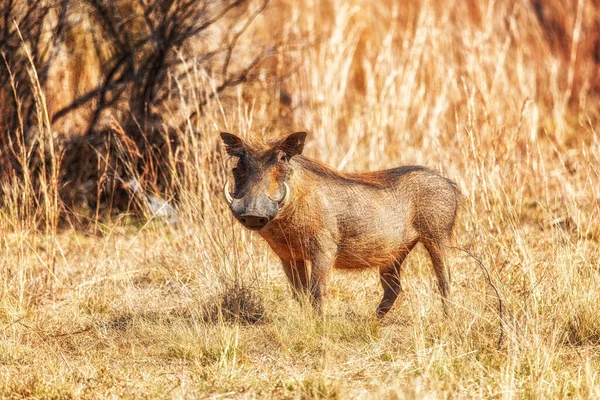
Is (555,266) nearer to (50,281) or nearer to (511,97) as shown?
(50,281)

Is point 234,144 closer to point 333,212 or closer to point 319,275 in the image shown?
point 333,212

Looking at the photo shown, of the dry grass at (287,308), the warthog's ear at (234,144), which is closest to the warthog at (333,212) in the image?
the warthog's ear at (234,144)

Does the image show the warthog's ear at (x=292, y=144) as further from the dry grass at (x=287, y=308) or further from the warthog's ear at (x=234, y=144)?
the dry grass at (x=287, y=308)

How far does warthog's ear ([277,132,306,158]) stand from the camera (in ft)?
14.5

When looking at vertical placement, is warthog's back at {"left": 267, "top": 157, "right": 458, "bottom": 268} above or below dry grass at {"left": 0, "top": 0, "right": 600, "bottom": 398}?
above

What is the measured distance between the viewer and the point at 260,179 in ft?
14.3

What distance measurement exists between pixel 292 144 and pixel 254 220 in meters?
0.46

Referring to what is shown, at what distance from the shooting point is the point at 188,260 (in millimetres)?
5961

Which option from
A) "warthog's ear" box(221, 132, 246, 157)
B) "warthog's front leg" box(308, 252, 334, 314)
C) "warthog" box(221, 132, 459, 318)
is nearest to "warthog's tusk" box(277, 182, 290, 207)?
"warthog" box(221, 132, 459, 318)

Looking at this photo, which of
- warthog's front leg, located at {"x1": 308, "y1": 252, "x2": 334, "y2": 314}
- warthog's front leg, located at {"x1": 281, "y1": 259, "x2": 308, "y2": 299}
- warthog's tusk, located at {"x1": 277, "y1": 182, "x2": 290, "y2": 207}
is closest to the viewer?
warthog's tusk, located at {"x1": 277, "y1": 182, "x2": 290, "y2": 207}

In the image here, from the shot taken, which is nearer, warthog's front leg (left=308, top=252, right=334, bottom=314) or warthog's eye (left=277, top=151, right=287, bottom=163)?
warthog's eye (left=277, top=151, right=287, bottom=163)

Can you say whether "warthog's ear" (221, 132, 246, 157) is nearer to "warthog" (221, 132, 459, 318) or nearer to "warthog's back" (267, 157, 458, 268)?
"warthog" (221, 132, 459, 318)

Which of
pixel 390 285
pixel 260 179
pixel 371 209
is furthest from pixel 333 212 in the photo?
pixel 390 285

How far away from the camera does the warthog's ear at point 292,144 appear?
174 inches
